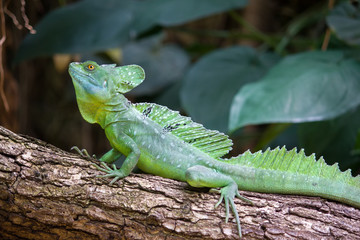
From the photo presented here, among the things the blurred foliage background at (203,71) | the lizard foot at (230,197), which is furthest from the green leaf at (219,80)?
the lizard foot at (230,197)

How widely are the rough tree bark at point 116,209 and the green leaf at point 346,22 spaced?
Answer: 222 cm

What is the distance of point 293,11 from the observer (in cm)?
673

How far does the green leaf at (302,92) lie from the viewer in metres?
3.34

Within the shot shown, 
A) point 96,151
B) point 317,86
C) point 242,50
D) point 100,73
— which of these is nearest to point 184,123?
point 100,73

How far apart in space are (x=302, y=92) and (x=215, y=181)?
164cm

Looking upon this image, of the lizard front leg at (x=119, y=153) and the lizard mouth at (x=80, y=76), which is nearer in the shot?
the lizard front leg at (x=119, y=153)

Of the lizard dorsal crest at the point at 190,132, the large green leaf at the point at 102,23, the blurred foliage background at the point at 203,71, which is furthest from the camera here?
the large green leaf at the point at 102,23

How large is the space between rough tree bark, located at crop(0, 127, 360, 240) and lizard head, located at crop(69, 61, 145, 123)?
374 millimetres

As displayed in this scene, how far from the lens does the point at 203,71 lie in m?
4.56

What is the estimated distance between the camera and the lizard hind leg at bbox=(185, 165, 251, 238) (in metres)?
2.25

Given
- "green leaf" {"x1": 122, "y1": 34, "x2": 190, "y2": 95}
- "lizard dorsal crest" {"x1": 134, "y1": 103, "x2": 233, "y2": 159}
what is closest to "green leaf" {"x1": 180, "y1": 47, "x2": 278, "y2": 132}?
"green leaf" {"x1": 122, "y1": 34, "x2": 190, "y2": 95}

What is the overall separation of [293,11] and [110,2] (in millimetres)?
3199

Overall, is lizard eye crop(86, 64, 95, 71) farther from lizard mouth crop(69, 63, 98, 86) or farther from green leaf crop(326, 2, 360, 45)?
green leaf crop(326, 2, 360, 45)

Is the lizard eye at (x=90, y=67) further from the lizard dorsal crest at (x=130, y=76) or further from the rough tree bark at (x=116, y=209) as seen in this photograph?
the rough tree bark at (x=116, y=209)
